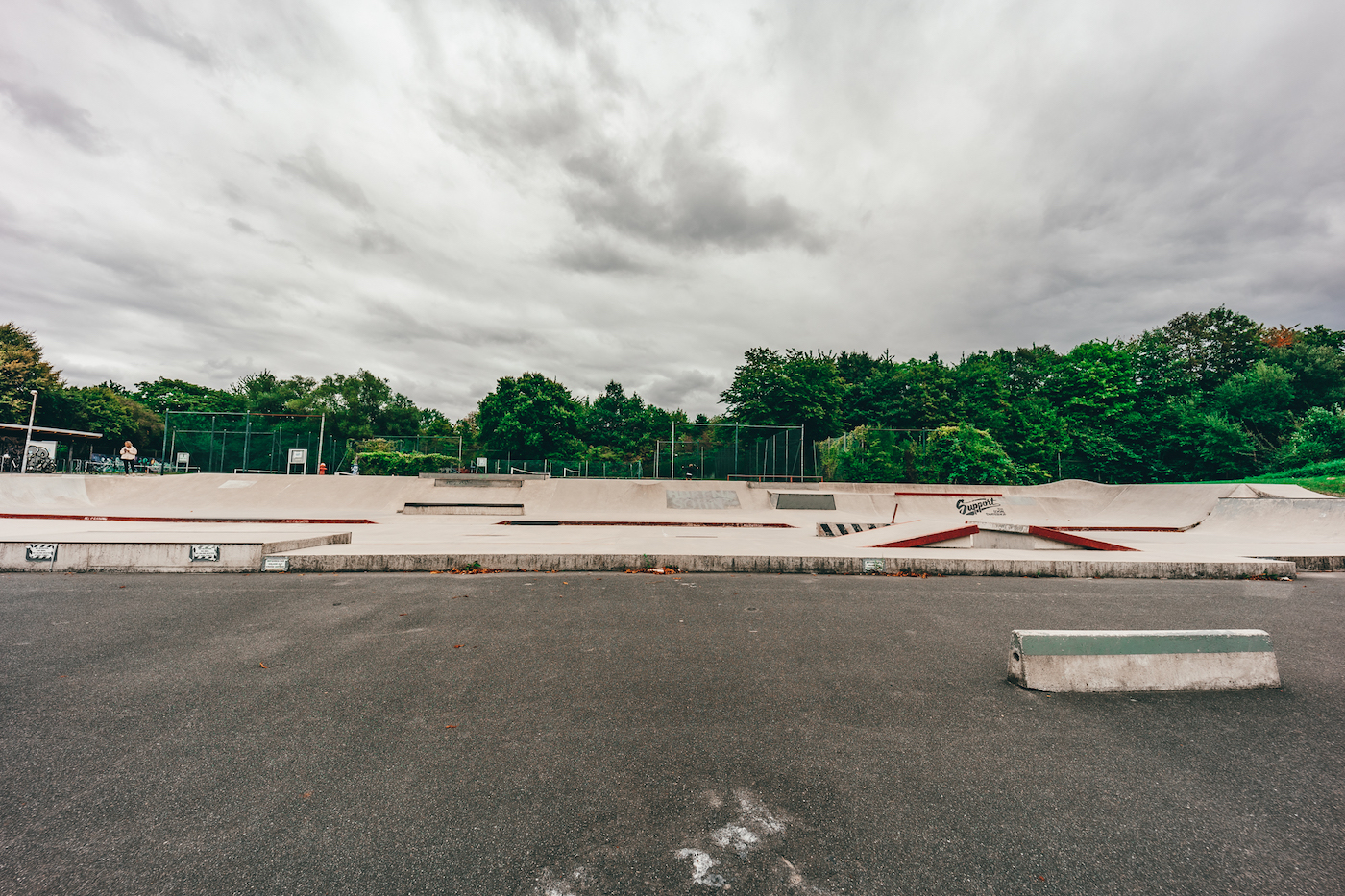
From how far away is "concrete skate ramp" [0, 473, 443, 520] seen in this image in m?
16.5

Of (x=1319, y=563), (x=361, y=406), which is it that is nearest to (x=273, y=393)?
(x=361, y=406)

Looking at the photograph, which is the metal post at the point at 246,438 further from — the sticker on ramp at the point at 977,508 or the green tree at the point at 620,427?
the sticker on ramp at the point at 977,508

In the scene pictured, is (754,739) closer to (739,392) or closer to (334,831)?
(334,831)

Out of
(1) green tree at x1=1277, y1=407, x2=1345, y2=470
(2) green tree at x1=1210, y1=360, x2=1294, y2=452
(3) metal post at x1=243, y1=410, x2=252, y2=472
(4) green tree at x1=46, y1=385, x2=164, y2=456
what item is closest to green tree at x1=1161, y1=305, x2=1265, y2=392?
(2) green tree at x1=1210, y1=360, x2=1294, y2=452

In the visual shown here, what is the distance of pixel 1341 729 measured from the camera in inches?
113

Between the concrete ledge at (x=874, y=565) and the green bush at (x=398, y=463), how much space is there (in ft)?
79.2

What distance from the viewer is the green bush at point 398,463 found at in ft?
94.5

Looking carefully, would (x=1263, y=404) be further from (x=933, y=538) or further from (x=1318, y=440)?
(x=933, y=538)

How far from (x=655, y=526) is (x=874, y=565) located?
25.0ft

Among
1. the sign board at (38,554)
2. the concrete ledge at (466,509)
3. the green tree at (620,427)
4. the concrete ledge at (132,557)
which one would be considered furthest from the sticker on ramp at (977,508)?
the green tree at (620,427)

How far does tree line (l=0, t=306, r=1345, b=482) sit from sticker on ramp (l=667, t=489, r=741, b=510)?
7.63 m

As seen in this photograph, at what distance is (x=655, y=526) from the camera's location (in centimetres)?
1405

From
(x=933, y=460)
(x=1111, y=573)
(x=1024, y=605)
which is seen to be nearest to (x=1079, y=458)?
(x=933, y=460)

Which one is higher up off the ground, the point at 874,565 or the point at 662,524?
the point at 874,565
